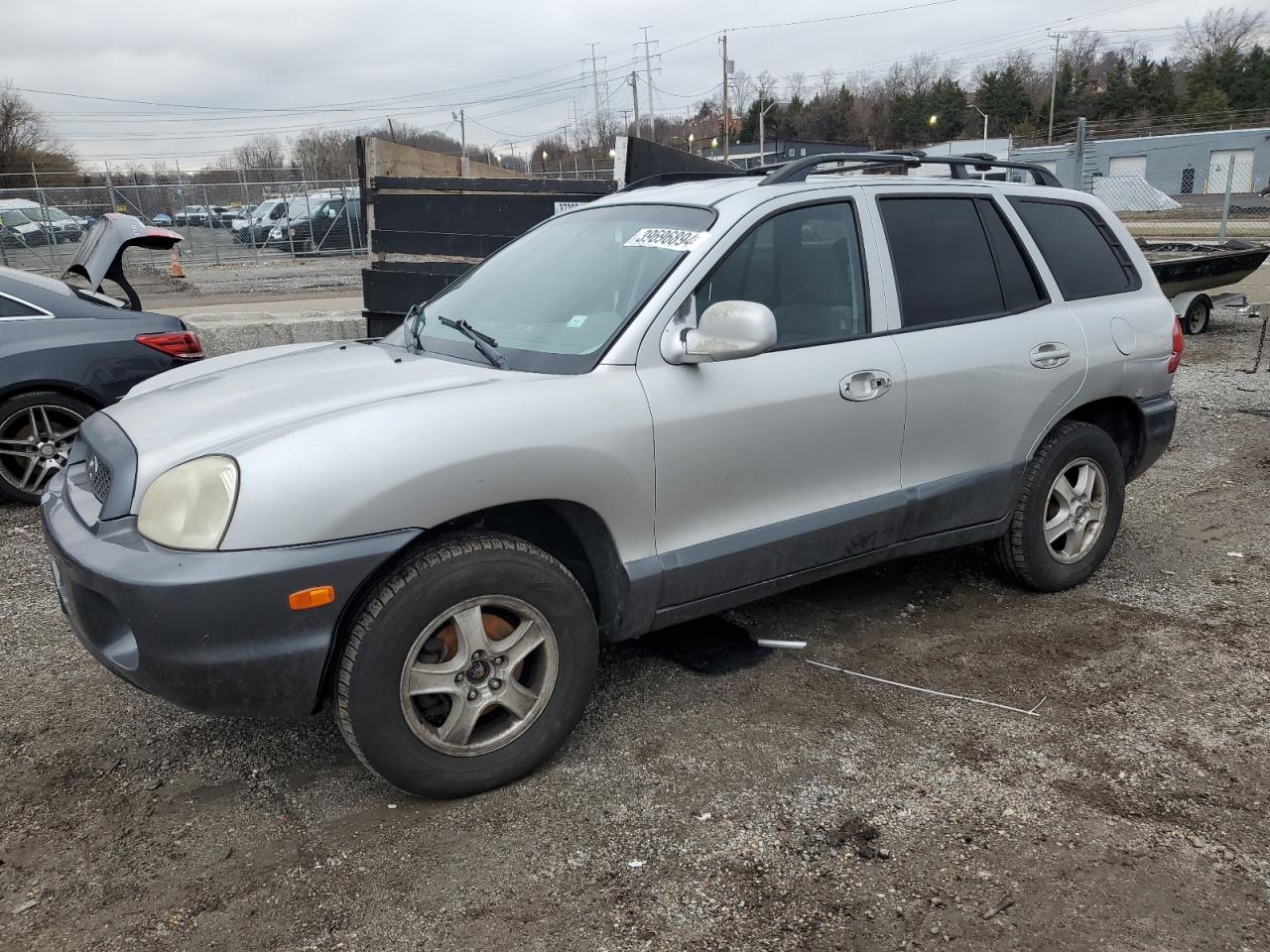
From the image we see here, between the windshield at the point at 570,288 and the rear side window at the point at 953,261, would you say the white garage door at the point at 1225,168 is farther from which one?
the windshield at the point at 570,288

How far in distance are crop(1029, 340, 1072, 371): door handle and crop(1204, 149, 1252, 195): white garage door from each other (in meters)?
53.8

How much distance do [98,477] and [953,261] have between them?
321cm

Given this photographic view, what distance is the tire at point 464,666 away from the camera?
2.69 metres

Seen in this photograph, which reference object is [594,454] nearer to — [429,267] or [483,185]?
[429,267]

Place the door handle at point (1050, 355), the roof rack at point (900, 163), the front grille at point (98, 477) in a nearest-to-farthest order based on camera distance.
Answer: the front grille at point (98, 477) → the roof rack at point (900, 163) → the door handle at point (1050, 355)

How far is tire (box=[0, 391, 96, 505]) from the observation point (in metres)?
5.75

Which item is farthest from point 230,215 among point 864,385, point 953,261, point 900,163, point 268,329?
point 864,385

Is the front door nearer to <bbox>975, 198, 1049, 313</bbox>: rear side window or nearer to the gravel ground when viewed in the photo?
<bbox>975, 198, 1049, 313</bbox>: rear side window

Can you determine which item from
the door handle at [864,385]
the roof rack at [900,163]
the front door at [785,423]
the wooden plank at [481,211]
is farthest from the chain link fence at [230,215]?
the door handle at [864,385]

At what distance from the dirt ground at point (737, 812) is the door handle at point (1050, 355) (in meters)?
1.11

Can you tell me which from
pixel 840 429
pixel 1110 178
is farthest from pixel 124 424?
pixel 1110 178

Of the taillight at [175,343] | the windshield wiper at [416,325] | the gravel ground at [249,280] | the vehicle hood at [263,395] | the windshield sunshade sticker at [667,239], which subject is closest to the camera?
the vehicle hood at [263,395]

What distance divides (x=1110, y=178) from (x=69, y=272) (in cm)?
4579

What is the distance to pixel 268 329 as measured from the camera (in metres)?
8.62
